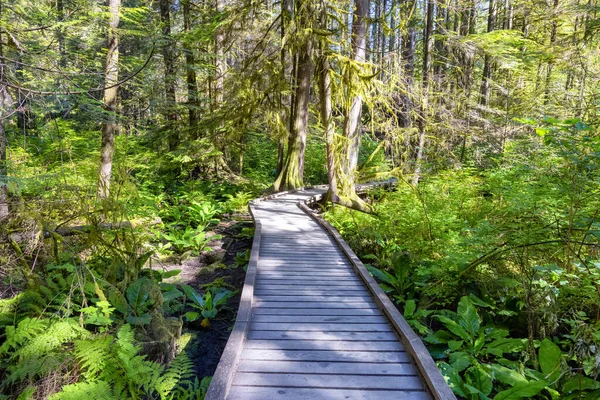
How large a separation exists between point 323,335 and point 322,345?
214 millimetres

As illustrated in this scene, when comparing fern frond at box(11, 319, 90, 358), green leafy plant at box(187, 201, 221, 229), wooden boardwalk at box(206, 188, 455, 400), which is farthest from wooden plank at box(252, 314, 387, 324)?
green leafy plant at box(187, 201, 221, 229)

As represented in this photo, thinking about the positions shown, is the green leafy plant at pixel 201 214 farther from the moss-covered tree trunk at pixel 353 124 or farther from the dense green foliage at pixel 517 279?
the dense green foliage at pixel 517 279

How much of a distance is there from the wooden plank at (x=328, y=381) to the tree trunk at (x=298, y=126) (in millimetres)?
10391

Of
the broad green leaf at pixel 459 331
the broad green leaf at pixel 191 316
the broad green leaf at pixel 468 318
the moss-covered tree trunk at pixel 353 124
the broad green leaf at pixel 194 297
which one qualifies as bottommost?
the broad green leaf at pixel 191 316

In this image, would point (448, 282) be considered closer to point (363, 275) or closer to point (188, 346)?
point (363, 275)

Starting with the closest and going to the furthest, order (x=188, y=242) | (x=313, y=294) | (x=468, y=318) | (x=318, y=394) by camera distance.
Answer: (x=318, y=394)
(x=468, y=318)
(x=313, y=294)
(x=188, y=242)

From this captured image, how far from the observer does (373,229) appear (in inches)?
348

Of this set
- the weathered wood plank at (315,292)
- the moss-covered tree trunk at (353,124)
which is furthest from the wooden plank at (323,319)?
the moss-covered tree trunk at (353,124)

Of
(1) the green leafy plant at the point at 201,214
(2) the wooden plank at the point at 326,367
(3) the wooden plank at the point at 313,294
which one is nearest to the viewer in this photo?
(2) the wooden plank at the point at 326,367

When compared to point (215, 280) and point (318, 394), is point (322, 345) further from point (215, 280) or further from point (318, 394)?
point (215, 280)

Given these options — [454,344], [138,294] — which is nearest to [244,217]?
[138,294]

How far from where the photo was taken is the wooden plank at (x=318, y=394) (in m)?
2.97

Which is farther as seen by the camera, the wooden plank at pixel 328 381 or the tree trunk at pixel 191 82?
the tree trunk at pixel 191 82

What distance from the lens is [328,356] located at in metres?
3.55
